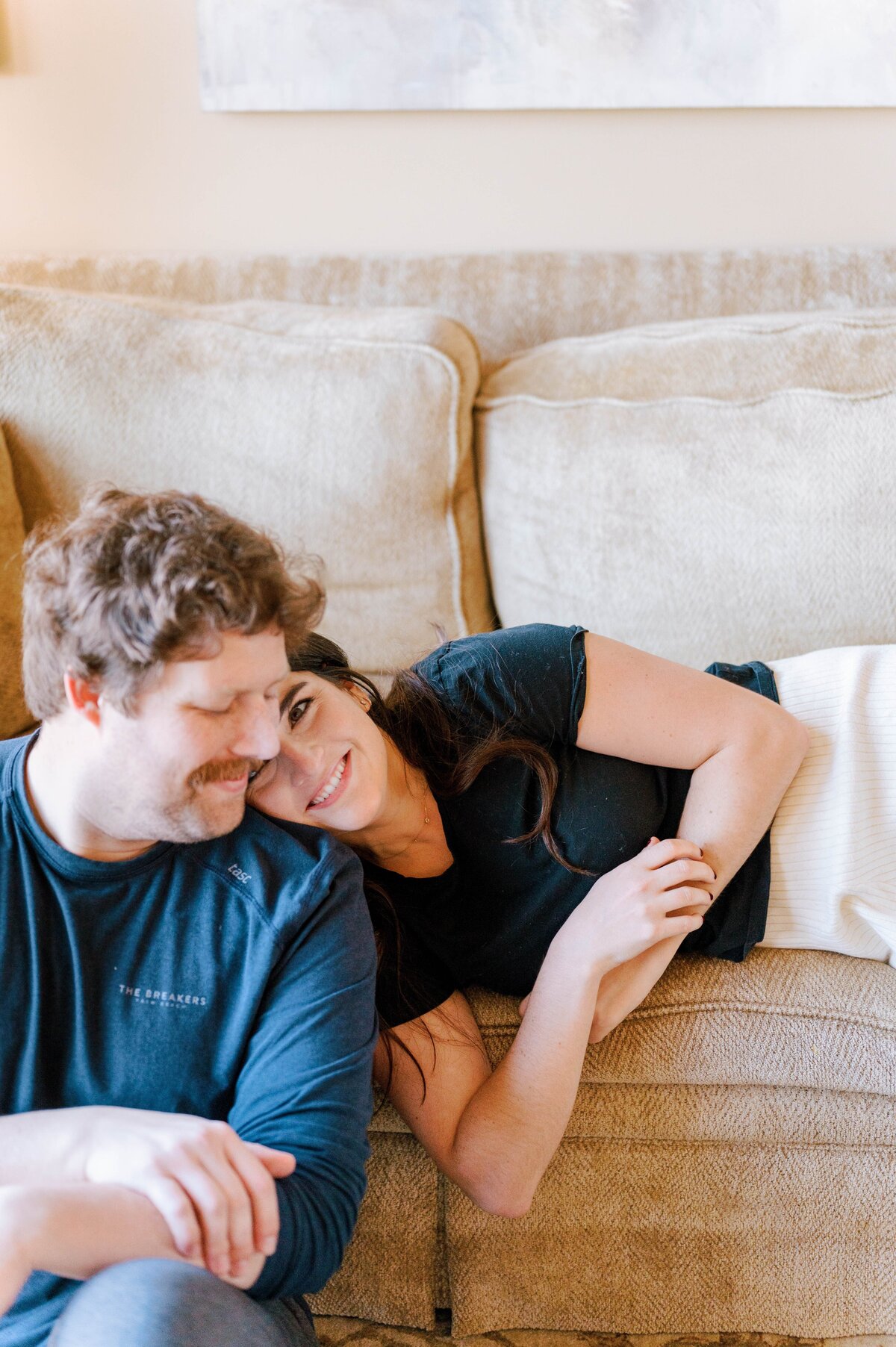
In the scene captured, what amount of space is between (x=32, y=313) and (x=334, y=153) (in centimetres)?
68

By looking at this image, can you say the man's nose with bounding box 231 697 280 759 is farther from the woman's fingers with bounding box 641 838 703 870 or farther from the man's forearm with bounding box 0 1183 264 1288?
the woman's fingers with bounding box 641 838 703 870

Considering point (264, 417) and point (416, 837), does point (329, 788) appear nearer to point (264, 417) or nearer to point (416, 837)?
point (416, 837)

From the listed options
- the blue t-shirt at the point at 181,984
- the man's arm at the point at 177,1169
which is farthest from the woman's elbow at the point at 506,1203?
the man's arm at the point at 177,1169

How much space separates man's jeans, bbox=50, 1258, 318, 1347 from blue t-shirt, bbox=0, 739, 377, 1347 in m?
0.15

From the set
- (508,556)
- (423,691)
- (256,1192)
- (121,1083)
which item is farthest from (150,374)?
(256,1192)

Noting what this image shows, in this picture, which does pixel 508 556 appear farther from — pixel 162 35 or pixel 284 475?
pixel 162 35

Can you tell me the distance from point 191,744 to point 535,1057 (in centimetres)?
51

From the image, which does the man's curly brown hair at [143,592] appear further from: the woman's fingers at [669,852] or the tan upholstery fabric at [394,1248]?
the tan upholstery fabric at [394,1248]

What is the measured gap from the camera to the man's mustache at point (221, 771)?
87 cm

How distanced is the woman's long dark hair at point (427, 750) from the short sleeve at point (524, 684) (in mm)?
16

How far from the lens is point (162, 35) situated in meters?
1.94

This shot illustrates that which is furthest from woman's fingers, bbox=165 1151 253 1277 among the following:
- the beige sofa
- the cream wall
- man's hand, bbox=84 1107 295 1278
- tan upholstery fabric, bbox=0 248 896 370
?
the cream wall

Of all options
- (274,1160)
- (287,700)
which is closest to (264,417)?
(287,700)

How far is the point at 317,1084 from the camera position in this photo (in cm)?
90
